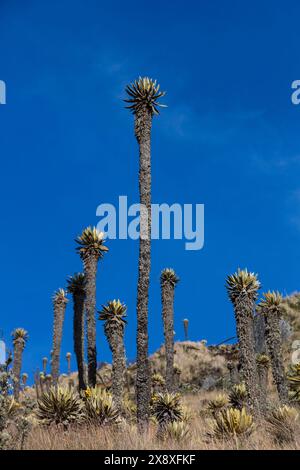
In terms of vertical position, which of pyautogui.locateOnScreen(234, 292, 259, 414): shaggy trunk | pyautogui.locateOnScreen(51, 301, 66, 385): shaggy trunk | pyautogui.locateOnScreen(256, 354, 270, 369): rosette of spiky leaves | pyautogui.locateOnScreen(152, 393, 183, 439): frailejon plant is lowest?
pyautogui.locateOnScreen(152, 393, 183, 439): frailejon plant

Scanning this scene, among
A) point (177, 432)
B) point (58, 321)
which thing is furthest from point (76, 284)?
point (177, 432)

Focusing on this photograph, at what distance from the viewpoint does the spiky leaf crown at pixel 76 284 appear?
25438 mm

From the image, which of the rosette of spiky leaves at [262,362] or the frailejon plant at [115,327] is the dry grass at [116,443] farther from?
the rosette of spiky leaves at [262,362]

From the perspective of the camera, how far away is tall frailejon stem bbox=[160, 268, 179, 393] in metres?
27.7

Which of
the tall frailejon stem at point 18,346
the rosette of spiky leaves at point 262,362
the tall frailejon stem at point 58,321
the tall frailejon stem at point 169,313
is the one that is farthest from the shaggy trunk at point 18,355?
the rosette of spiky leaves at point 262,362

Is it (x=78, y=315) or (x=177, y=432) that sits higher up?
(x=78, y=315)

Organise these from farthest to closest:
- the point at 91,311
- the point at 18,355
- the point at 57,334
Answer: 1. the point at 18,355
2. the point at 57,334
3. the point at 91,311

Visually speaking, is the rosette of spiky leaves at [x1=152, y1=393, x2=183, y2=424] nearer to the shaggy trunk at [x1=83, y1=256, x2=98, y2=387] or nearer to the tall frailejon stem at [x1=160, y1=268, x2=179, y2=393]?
the shaggy trunk at [x1=83, y1=256, x2=98, y2=387]

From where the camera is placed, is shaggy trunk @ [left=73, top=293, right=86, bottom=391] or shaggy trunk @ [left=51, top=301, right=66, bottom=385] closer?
shaggy trunk @ [left=73, top=293, right=86, bottom=391]

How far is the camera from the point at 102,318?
23.0 m

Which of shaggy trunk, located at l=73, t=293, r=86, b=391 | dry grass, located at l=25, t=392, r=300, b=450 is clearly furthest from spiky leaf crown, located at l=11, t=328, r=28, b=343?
dry grass, located at l=25, t=392, r=300, b=450

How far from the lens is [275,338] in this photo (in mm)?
22812

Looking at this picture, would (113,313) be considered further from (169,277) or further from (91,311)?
(169,277)

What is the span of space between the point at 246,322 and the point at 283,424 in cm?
603
